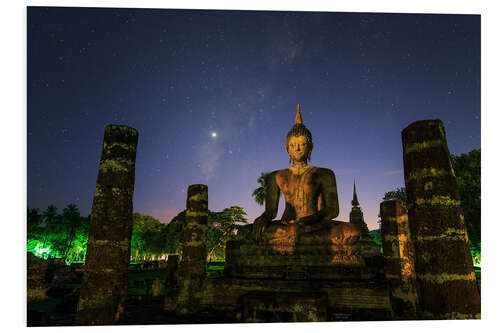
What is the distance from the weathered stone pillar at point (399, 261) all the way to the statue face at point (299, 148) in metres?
2.17

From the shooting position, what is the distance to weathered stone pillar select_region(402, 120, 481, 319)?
3.93 metres

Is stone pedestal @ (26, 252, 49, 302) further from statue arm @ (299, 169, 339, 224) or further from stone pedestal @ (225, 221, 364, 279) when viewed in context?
statue arm @ (299, 169, 339, 224)

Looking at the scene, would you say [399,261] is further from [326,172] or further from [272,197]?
[272,197]

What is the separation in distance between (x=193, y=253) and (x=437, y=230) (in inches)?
202

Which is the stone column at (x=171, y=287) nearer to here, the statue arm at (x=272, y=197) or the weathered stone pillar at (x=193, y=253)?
the weathered stone pillar at (x=193, y=253)

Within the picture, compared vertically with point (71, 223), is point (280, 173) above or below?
above

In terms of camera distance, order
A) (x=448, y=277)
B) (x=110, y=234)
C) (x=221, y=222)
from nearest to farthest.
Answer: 1. (x=448, y=277)
2. (x=110, y=234)
3. (x=221, y=222)

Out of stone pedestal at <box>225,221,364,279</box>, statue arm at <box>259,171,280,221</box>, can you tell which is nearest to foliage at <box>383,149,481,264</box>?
statue arm at <box>259,171,280,221</box>

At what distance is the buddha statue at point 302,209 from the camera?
20.4ft

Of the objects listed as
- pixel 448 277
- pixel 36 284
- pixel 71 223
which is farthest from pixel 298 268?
pixel 71 223

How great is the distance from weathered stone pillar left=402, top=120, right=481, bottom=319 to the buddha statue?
1.88 metres

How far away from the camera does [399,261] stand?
21.7 feet

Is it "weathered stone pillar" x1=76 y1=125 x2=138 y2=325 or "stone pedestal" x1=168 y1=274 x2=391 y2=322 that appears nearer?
"stone pedestal" x1=168 y1=274 x2=391 y2=322

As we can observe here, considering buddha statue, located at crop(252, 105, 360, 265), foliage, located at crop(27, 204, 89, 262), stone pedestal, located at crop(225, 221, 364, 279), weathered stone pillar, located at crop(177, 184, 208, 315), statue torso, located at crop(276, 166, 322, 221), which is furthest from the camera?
→ foliage, located at crop(27, 204, 89, 262)
